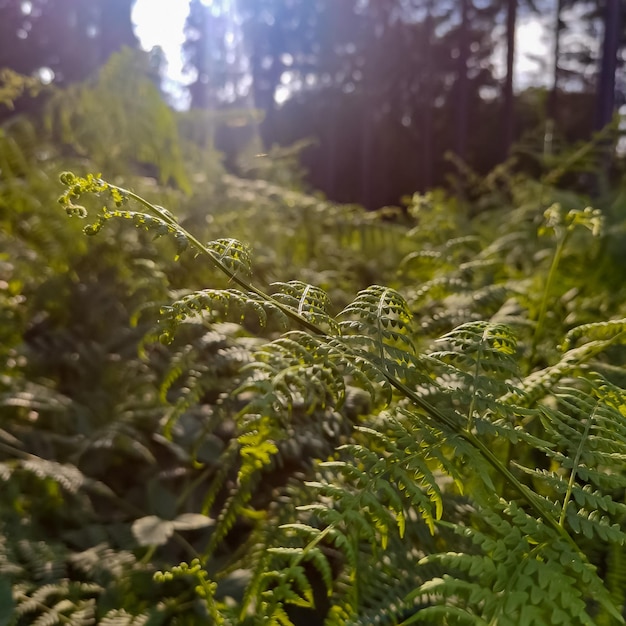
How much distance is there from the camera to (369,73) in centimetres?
1606

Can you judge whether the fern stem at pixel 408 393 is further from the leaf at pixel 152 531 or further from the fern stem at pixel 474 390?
the leaf at pixel 152 531

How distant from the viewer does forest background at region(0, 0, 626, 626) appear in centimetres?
71

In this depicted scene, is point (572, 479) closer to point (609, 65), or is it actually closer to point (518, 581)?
point (518, 581)

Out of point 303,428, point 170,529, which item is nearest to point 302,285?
point 303,428

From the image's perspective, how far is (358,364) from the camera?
2.44 ft

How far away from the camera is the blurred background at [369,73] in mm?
10703

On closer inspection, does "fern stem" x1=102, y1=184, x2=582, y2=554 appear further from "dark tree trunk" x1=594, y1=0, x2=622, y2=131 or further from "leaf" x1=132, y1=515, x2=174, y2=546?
"dark tree trunk" x1=594, y1=0, x2=622, y2=131

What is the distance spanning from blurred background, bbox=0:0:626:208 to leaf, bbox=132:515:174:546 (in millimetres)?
8812

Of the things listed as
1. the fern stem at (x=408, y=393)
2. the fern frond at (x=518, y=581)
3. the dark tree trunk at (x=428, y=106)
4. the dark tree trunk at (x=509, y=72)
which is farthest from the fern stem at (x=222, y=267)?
the dark tree trunk at (x=428, y=106)

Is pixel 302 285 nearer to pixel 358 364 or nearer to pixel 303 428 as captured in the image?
pixel 358 364

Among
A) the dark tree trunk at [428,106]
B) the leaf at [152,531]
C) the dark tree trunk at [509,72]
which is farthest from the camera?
the dark tree trunk at [428,106]

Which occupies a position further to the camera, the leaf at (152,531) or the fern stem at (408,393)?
the leaf at (152,531)

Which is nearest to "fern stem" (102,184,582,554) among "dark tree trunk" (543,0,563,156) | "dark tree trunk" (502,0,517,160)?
"dark tree trunk" (502,0,517,160)

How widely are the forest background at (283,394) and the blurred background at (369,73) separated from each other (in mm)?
7250
